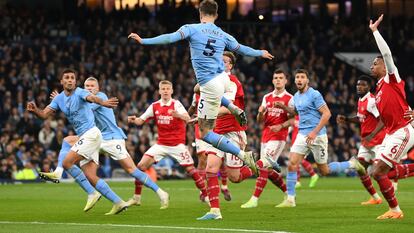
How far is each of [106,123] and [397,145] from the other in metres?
6.75

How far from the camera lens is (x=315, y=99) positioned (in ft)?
66.0

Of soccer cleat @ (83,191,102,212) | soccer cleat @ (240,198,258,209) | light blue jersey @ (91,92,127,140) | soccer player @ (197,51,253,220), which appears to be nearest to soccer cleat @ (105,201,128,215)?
soccer cleat @ (83,191,102,212)

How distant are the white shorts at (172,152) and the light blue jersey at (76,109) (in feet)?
11.5

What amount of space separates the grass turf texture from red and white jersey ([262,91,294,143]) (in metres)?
1.41

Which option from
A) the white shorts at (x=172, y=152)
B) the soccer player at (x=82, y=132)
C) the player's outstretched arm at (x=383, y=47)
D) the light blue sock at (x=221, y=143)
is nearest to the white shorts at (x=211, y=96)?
the light blue sock at (x=221, y=143)

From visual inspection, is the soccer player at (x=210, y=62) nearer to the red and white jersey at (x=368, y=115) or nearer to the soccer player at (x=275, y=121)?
the soccer player at (x=275, y=121)

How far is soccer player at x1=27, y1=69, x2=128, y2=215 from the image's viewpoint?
18062 mm

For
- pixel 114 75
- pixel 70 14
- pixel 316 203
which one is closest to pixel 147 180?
pixel 316 203

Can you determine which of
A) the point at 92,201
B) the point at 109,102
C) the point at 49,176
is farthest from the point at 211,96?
the point at 92,201

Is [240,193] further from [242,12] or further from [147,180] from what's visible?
[242,12]

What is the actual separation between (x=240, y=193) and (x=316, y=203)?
5.64 metres

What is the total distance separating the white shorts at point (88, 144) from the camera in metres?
18.1

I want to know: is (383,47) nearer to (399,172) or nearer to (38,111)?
(399,172)

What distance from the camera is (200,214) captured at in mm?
18031
